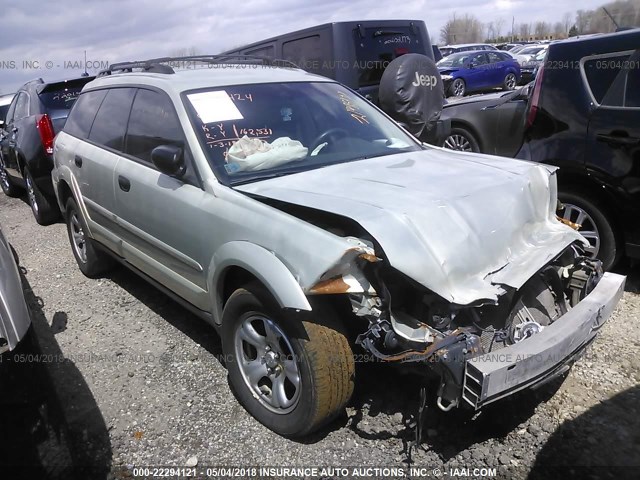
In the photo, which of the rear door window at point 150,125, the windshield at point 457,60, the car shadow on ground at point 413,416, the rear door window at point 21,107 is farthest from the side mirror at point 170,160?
the windshield at point 457,60

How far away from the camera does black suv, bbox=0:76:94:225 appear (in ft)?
20.7

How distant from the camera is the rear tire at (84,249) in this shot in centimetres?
457

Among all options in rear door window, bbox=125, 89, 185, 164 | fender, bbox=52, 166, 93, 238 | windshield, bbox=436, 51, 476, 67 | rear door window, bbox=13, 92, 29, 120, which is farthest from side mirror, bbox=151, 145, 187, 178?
windshield, bbox=436, 51, 476, 67

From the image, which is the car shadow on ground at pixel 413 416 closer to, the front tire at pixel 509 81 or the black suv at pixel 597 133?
the black suv at pixel 597 133

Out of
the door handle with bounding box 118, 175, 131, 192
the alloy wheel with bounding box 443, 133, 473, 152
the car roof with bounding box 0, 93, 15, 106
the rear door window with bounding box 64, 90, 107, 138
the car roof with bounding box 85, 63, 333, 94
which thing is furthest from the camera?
the car roof with bounding box 0, 93, 15, 106

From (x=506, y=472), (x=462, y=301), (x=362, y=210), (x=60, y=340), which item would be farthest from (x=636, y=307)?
(x=60, y=340)

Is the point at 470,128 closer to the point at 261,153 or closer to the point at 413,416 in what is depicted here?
the point at 261,153

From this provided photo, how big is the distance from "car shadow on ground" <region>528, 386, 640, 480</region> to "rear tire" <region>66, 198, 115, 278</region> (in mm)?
3829

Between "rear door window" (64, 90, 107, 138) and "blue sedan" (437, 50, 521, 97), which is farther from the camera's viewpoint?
"blue sedan" (437, 50, 521, 97)

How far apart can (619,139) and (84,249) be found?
456 centimetres

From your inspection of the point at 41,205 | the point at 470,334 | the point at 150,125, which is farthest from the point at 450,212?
the point at 41,205

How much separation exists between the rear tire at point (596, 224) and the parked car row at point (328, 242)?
31.2 inches

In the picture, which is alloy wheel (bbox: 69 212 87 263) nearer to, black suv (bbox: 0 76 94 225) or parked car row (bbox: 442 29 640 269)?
black suv (bbox: 0 76 94 225)

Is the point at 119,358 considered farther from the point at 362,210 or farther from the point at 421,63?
the point at 421,63
